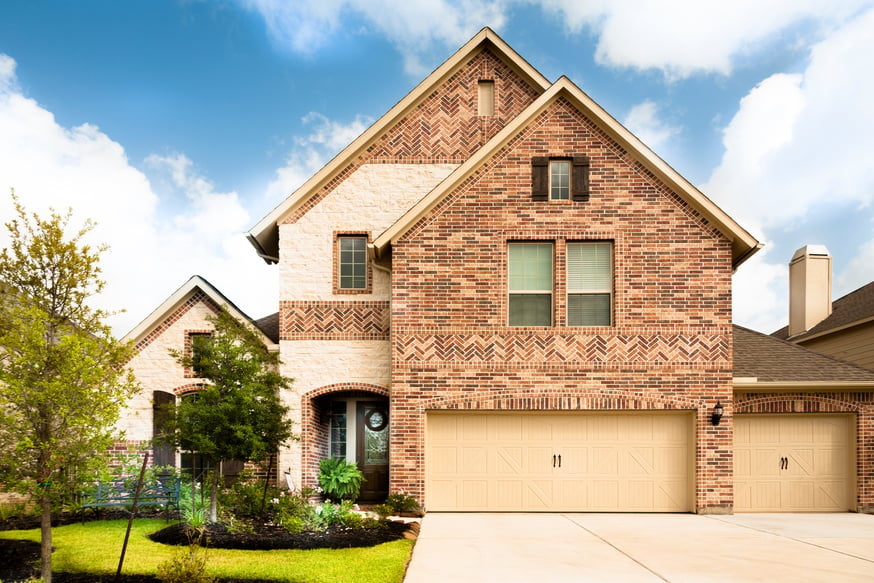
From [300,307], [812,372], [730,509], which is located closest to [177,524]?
[300,307]

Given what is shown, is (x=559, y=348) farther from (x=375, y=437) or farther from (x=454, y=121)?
(x=454, y=121)

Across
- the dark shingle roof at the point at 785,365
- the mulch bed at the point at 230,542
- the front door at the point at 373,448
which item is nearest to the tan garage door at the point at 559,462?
the front door at the point at 373,448

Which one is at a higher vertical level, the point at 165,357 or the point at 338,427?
the point at 165,357

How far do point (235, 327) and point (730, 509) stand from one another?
991cm

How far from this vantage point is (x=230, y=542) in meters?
9.77

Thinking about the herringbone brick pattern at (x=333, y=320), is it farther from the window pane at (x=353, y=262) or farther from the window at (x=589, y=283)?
the window at (x=589, y=283)

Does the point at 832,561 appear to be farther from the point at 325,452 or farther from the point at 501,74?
the point at 501,74

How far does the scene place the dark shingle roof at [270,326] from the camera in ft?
51.5

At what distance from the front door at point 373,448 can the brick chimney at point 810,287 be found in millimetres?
14530

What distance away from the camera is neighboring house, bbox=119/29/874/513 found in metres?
13.5

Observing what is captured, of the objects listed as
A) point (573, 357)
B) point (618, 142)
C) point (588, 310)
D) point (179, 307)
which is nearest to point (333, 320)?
point (179, 307)

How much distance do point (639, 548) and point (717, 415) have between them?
15.4 feet

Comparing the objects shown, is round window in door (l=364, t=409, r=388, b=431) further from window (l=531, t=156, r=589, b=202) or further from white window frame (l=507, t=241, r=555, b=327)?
window (l=531, t=156, r=589, b=202)

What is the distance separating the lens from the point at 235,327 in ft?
38.0
